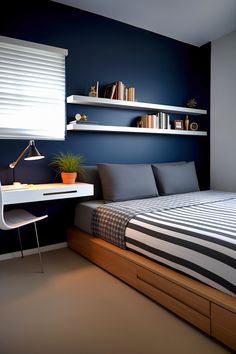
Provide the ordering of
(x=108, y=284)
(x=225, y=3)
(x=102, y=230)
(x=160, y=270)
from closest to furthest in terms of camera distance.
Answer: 1. (x=160, y=270)
2. (x=108, y=284)
3. (x=102, y=230)
4. (x=225, y=3)

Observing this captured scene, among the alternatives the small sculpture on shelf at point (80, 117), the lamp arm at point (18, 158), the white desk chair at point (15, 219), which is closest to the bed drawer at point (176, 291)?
the white desk chair at point (15, 219)

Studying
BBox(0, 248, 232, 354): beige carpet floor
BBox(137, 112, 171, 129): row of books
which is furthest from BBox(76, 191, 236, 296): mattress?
BBox(137, 112, 171, 129): row of books

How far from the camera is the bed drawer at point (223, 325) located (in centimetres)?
134

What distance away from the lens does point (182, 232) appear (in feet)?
5.72

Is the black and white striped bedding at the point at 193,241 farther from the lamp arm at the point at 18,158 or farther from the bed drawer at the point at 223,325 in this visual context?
the lamp arm at the point at 18,158

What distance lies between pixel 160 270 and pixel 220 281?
42 cm

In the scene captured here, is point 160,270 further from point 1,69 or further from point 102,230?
point 1,69

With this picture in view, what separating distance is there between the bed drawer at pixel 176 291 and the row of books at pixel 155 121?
2084 mm

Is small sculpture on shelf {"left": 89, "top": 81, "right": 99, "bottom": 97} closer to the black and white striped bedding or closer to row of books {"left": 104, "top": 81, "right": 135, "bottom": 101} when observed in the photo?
row of books {"left": 104, "top": 81, "right": 135, "bottom": 101}

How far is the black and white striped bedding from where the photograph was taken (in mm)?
1460

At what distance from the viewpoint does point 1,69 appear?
2.66 metres

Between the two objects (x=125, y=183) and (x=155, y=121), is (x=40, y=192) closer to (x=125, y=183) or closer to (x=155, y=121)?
(x=125, y=183)

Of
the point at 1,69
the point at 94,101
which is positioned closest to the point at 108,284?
the point at 94,101

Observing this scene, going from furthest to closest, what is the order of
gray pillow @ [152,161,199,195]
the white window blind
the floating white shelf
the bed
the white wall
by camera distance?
the white wall → gray pillow @ [152,161,199,195] → the floating white shelf → the white window blind → the bed
